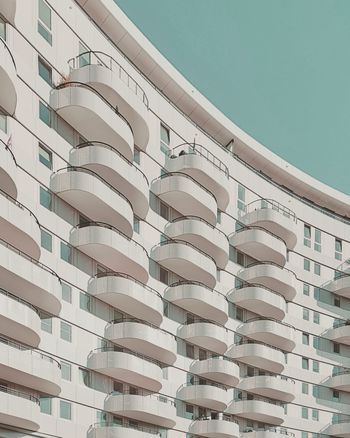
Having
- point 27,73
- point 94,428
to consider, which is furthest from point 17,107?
point 94,428

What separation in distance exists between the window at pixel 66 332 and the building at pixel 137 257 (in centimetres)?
16

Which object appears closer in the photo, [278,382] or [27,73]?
[27,73]

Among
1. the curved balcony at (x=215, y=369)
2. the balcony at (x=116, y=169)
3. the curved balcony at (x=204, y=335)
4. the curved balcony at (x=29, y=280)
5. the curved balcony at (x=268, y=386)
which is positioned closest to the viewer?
the curved balcony at (x=29, y=280)

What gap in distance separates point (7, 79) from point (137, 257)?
1457 cm

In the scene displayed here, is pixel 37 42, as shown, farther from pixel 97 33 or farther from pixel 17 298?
pixel 17 298

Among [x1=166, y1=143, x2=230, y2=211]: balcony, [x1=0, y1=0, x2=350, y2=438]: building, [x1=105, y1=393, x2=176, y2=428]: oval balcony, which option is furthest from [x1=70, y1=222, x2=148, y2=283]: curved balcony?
[x1=166, y1=143, x2=230, y2=211]: balcony

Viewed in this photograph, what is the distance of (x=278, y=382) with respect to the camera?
59531 millimetres

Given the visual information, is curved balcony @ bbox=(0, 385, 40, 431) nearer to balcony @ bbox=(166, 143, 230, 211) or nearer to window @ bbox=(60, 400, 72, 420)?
window @ bbox=(60, 400, 72, 420)

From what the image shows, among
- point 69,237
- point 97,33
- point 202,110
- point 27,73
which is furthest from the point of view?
point 202,110

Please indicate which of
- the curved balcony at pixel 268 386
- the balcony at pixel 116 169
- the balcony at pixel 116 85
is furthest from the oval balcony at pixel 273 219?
the balcony at pixel 116 169

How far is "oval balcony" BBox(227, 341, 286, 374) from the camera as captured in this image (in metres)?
57.7

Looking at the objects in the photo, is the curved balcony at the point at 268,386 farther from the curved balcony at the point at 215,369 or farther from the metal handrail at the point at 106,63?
the metal handrail at the point at 106,63

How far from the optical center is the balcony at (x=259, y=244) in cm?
5978

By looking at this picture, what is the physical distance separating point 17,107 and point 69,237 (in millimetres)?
7822
